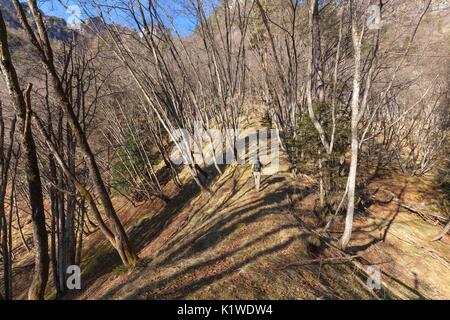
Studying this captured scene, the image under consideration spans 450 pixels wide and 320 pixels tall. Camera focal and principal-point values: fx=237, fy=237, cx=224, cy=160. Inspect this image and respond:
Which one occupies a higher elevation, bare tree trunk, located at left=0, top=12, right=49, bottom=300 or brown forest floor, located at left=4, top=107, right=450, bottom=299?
bare tree trunk, located at left=0, top=12, right=49, bottom=300

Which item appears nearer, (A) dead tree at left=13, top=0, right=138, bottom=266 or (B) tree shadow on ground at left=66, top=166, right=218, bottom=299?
→ (A) dead tree at left=13, top=0, right=138, bottom=266

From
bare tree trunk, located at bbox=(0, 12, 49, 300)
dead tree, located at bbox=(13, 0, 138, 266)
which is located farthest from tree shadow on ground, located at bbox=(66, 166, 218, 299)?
bare tree trunk, located at bbox=(0, 12, 49, 300)

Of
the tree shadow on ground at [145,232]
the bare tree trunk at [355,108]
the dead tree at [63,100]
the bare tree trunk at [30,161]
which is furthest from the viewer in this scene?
the tree shadow on ground at [145,232]

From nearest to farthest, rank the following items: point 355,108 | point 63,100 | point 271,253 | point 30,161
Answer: point 30,161
point 63,100
point 355,108
point 271,253

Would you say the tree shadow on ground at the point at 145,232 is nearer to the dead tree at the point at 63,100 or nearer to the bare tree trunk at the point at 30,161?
the dead tree at the point at 63,100

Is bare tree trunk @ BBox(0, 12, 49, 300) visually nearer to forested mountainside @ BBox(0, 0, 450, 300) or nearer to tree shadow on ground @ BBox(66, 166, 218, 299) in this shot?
forested mountainside @ BBox(0, 0, 450, 300)

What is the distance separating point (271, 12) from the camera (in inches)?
392

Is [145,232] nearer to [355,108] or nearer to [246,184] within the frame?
[246,184]

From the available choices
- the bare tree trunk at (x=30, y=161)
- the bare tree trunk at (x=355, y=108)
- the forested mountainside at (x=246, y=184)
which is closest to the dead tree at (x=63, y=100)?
the forested mountainside at (x=246, y=184)

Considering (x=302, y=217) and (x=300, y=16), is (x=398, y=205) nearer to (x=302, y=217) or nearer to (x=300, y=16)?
(x=302, y=217)

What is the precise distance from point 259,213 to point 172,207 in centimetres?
570

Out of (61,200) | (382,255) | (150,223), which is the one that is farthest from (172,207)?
(382,255)

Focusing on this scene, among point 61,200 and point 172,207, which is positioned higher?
point 61,200

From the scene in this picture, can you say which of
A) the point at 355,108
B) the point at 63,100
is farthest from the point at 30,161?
the point at 355,108
